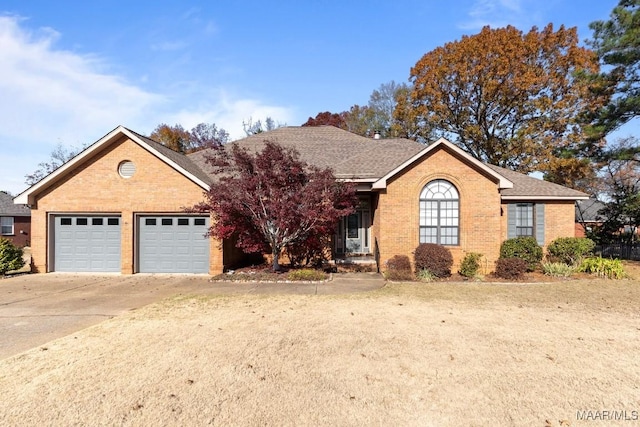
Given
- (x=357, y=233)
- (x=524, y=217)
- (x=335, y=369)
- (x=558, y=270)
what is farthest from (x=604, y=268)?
(x=335, y=369)

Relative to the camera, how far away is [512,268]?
12164mm

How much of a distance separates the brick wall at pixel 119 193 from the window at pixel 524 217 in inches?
526

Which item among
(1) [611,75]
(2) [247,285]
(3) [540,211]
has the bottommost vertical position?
(2) [247,285]

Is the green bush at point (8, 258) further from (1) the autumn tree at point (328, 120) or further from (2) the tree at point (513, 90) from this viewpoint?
(1) the autumn tree at point (328, 120)

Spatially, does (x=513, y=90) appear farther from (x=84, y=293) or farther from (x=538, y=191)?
(x=84, y=293)

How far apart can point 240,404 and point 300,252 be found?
10699mm

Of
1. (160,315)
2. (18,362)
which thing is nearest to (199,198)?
(160,315)

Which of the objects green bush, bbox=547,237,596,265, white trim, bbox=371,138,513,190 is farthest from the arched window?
green bush, bbox=547,237,596,265

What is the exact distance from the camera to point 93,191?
13.7 m

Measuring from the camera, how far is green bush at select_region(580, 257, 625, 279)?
12.4 metres

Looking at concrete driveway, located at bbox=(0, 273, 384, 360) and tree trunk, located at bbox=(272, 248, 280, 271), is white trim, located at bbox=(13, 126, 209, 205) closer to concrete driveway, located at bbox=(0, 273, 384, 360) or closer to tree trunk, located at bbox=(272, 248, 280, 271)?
concrete driveway, located at bbox=(0, 273, 384, 360)

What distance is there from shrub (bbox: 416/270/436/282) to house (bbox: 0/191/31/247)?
1254 inches

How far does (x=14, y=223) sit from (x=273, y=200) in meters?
29.0

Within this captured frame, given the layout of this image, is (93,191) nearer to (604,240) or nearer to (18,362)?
(18,362)
